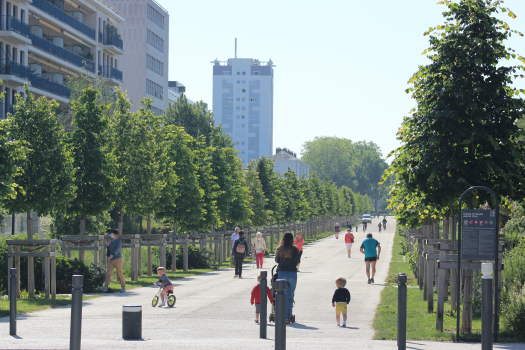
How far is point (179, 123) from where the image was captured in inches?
2815

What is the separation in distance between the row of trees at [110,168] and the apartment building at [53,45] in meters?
15.6

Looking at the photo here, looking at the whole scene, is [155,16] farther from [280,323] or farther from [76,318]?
[280,323]

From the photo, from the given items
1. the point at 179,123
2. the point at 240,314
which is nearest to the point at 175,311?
the point at 240,314

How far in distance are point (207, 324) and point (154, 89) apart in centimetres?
7010

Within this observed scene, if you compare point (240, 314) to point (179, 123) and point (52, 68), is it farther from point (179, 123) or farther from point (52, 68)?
point (179, 123)

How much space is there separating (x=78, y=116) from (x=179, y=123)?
50.0 m

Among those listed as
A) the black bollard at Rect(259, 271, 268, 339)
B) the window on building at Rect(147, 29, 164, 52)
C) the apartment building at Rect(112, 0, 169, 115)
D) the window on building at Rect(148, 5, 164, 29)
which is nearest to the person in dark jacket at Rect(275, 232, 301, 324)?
the black bollard at Rect(259, 271, 268, 339)

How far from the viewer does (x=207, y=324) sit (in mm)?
12836

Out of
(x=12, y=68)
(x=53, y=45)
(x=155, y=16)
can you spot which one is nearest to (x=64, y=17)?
(x=53, y=45)

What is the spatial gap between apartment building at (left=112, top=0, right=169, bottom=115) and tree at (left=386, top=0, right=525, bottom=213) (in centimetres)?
6498

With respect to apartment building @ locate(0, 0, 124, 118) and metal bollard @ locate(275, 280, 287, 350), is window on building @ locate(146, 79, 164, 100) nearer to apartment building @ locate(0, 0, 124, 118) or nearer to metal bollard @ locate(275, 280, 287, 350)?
apartment building @ locate(0, 0, 124, 118)

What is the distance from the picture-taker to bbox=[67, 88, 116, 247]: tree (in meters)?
21.3

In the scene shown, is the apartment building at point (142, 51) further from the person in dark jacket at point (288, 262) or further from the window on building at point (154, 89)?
the person in dark jacket at point (288, 262)

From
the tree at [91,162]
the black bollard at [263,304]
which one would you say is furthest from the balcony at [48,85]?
the black bollard at [263,304]
